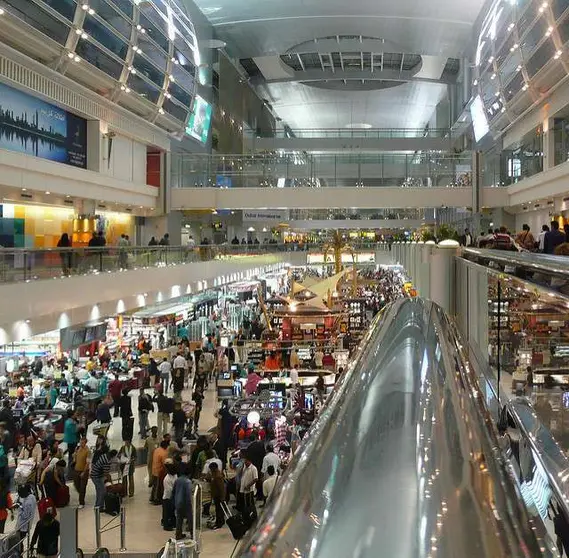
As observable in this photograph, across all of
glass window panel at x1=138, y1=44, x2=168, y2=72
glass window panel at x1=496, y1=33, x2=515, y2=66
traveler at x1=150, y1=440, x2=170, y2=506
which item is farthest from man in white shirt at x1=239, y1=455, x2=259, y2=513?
glass window panel at x1=496, y1=33, x2=515, y2=66

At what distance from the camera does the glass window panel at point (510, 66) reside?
26.2 m

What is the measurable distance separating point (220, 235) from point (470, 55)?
18956 mm

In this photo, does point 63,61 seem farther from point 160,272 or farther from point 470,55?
point 470,55

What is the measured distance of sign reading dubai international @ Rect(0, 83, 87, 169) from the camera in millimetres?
20484

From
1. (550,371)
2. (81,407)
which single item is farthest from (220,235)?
(550,371)

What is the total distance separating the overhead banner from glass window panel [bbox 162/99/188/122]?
12159 millimetres

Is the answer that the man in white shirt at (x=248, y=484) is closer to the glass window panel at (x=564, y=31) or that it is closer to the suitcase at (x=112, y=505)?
the suitcase at (x=112, y=505)

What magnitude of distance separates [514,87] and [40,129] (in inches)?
676

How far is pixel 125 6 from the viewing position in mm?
26156

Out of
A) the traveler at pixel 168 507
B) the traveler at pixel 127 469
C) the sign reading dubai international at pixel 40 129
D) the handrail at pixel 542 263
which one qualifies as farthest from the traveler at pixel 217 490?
the sign reading dubai international at pixel 40 129

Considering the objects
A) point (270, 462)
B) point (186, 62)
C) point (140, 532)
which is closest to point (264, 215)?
point (186, 62)

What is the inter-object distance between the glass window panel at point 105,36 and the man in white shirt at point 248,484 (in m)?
16.6

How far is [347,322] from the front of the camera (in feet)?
80.5

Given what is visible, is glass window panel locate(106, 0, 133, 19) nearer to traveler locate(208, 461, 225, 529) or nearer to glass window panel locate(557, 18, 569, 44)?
glass window panel locate(557, 18, 569, 44)
